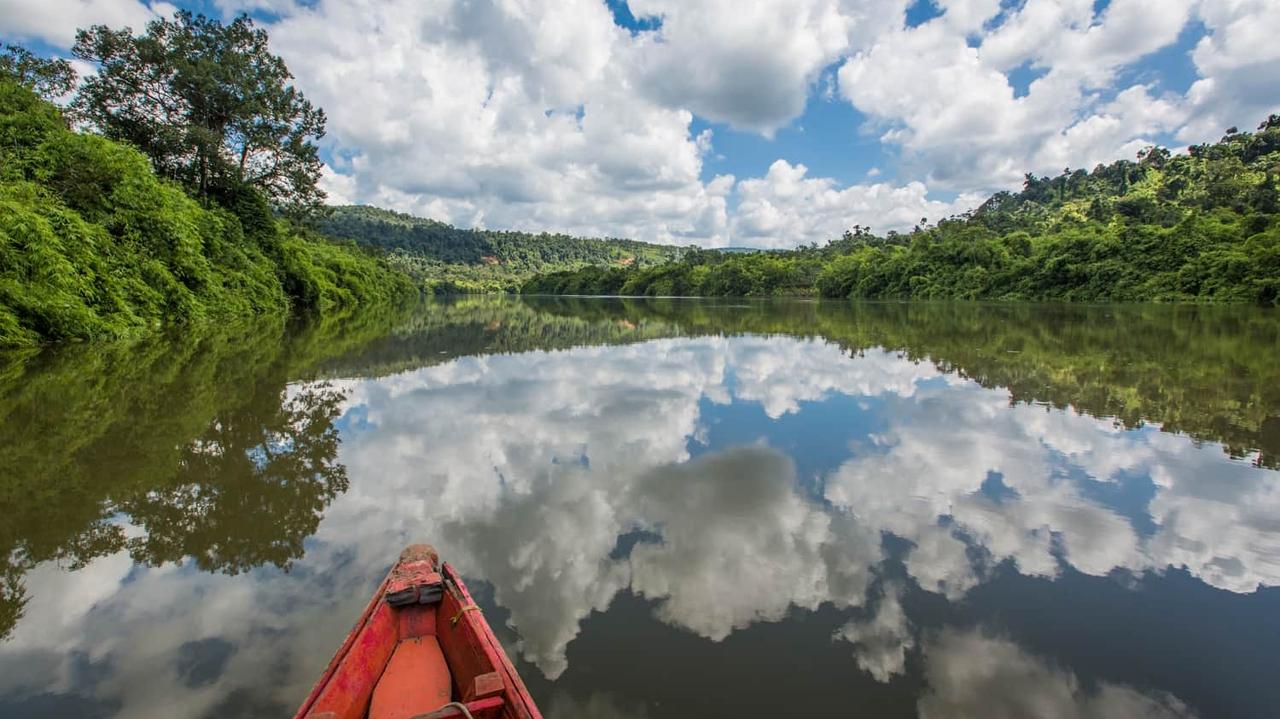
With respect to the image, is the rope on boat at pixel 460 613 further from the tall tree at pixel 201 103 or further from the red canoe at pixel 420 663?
the tall tree at pixel 201 103

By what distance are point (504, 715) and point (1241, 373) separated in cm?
1695

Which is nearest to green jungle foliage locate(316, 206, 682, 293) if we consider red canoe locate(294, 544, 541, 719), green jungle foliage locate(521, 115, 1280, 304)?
green jungle foliage locate(521, 115, 1280, 304)

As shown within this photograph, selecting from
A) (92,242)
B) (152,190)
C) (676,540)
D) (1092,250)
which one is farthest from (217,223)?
(1092,250)

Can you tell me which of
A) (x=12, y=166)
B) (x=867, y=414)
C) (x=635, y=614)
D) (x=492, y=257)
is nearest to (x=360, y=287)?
(x=12, y=166)

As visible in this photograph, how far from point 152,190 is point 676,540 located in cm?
2368

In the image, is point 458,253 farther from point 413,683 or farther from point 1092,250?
point 413,683

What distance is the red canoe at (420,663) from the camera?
2348 millimetres

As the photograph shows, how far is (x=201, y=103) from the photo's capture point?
2716cm

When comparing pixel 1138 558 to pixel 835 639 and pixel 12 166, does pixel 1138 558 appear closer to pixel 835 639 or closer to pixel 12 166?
pixel 835 639

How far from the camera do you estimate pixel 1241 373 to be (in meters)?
12.6

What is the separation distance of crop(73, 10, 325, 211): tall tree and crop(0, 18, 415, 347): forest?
0.21 ft

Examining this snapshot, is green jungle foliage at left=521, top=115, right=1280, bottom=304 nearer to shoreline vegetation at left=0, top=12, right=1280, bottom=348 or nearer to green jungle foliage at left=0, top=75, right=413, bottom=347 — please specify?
shoreline vegetation at left=0, top=12, right=1280, bottom=348

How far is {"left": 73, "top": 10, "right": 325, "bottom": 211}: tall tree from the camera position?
2589 cm

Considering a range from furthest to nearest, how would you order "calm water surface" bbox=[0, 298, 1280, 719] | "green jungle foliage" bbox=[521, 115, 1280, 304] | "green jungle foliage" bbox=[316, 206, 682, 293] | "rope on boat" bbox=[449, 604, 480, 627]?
1. "green jungle foliage" bbox=[316, 206, 682, 293]
2. "green jungle foliage" bbox=[521, 115, 1280, 304]
3. "calm water surface" bbox=[0, 298, 1280, 719]
4. "rope on boat" bbox=[449, 604, 480, 627]
